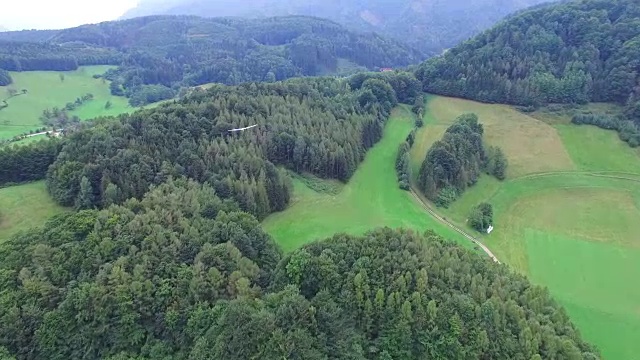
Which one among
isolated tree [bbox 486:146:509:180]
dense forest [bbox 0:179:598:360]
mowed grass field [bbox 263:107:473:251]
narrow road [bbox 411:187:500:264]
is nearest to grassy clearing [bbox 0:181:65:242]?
dense forest [bbox 0:179:598:360]

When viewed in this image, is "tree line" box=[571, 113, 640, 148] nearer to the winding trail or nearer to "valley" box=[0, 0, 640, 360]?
"valley" box=[0, 0, 640, 360]

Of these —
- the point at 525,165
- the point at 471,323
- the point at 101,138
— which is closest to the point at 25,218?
the point at 101,138

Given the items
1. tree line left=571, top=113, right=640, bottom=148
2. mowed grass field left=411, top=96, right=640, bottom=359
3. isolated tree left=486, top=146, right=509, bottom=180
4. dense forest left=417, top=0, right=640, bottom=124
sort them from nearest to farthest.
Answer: mowed grass field left=411, top=96, right=640, bottom=359
isolated tree left=486, top=146, right=509, bottom=180
tree line left=571, top=113, right=640, bottom=148
dense forest left=417, top=0, right=640, bottom=124

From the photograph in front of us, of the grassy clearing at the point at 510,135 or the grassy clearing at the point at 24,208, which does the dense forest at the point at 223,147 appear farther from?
the grassy clearing at the point at 510,135

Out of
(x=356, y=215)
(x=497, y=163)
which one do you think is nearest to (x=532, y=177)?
(x=497, y=163)

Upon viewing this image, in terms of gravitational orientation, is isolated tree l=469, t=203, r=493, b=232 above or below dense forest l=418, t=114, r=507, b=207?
below

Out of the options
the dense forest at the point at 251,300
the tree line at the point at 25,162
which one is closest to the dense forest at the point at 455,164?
the dense forest at the point at 251,300

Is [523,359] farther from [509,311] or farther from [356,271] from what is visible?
[356,271]

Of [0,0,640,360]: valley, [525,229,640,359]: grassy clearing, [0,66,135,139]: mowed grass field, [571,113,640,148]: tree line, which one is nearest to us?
[0,0,640,360]: valley
